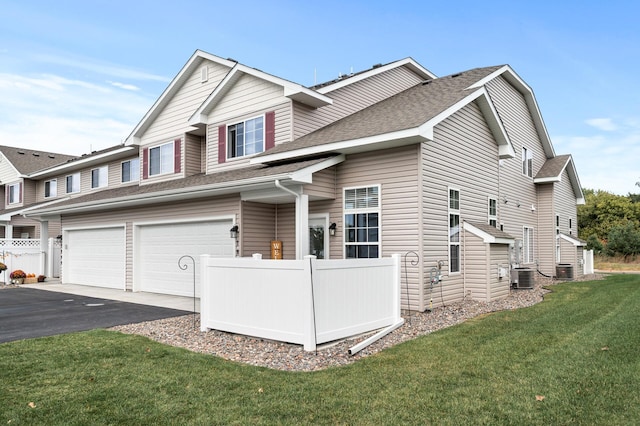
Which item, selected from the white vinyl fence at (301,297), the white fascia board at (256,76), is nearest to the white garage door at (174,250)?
the white fascia board at (256,76)

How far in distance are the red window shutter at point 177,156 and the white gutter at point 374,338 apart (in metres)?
10.4

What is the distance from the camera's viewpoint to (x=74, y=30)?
14.0m

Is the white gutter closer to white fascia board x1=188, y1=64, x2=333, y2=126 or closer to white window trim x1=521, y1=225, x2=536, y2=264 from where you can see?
Answer: white fascia board x1=188, y1=64, x2=333, y2=126

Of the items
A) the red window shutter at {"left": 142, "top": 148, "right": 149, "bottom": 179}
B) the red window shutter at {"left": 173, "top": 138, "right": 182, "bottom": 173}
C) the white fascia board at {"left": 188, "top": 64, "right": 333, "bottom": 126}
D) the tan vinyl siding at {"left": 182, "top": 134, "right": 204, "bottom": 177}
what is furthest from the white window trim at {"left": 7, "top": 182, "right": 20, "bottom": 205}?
the white fascia board at {"left": 188, "top": 64, "right": 333, "bottom": 126}

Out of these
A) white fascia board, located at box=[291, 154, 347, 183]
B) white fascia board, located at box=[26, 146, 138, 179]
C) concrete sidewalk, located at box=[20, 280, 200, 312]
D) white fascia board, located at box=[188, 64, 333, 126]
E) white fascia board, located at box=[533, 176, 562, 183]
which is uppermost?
white fascia board, located at box=[188, 64, 333, 126]

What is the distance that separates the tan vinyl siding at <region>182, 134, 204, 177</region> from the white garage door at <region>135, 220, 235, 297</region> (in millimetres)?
2442

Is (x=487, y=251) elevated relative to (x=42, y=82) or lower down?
lower down

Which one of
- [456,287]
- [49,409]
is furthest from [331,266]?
[456,287]

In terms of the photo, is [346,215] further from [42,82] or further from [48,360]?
[42,82]

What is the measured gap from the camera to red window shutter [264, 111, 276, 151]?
12.6 m

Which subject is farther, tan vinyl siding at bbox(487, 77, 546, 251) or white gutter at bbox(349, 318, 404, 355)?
tan vinyl siding at bbox(487, 77, 546, 251)

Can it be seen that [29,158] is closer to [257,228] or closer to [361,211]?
[257,228]

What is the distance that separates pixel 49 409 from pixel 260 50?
16273 millimetres

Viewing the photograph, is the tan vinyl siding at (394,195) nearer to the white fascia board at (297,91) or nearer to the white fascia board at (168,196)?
the white fascia board at (168,196)
